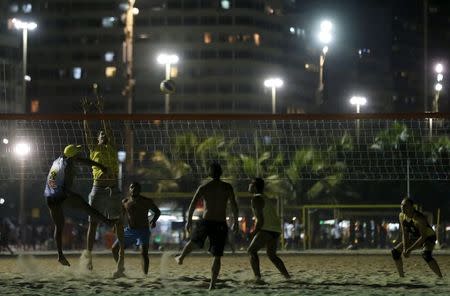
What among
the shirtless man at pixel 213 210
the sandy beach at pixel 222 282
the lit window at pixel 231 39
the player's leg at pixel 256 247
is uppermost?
the lit window at pixel 231 39

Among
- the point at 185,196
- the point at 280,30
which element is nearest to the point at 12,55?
the point at 280,30

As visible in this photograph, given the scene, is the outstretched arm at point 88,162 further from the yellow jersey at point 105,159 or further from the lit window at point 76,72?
the lit window at point 76,72

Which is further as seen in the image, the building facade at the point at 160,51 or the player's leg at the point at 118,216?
the building facade at the point at 160,51

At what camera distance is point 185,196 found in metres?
38.0

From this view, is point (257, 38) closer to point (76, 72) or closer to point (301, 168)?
point (76, 72)

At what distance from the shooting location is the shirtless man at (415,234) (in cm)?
1717

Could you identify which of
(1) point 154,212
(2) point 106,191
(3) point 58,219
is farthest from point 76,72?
(3) point 58,219

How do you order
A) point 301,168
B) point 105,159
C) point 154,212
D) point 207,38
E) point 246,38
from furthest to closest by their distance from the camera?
point 246,38 < point 207,38 < point 301,168 < point 154,212 < point 105,159

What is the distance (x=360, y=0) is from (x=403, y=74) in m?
21.2

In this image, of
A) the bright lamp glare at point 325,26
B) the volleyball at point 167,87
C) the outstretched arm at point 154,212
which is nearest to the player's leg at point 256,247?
the outstretched arm at point 154,212

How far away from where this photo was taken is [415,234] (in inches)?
685

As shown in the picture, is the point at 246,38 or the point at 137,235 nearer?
the point at 137,235

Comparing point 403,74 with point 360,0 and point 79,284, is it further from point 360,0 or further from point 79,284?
point 79,284

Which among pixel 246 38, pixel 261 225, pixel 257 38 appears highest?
pixel 257 38
